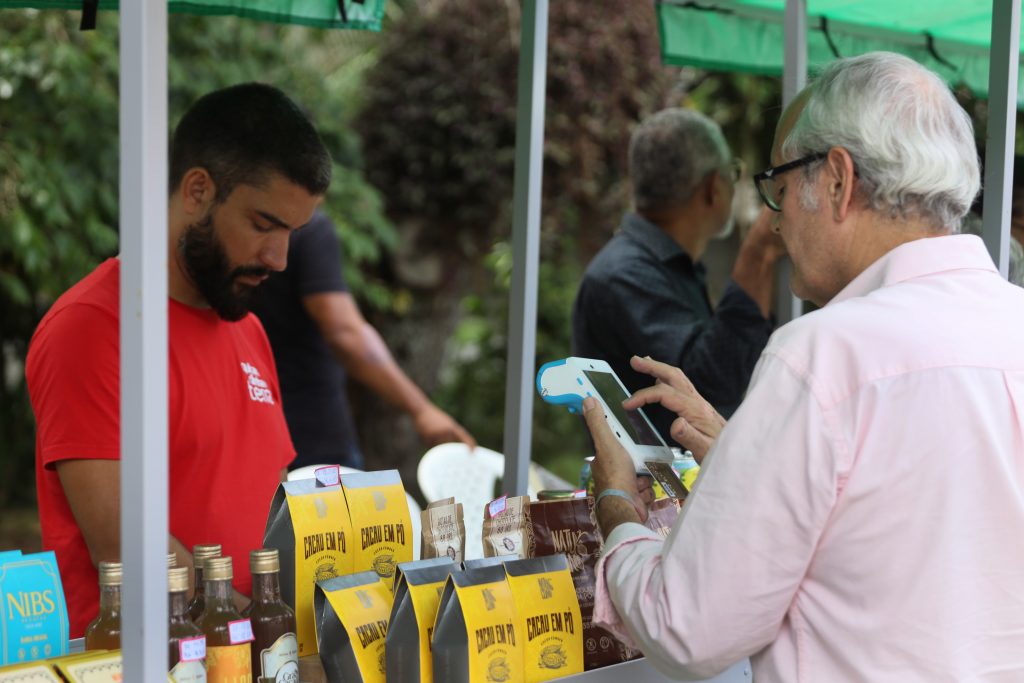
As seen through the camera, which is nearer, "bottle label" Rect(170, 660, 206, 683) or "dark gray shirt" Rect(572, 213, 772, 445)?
"bottle label" Rect(170, 660, 206, 683)

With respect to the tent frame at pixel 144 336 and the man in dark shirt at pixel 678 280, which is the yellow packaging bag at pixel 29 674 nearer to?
the tent frame at pixel 144 336

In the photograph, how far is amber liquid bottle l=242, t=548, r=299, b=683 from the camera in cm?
128

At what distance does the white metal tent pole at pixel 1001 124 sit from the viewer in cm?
196

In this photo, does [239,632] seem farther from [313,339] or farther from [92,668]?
[313,339]

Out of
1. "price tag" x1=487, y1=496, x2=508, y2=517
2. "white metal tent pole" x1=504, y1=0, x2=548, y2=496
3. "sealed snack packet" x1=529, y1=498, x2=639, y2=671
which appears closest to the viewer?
"sealed snack packet" x1=529, y1=498, x2=639, y2=671

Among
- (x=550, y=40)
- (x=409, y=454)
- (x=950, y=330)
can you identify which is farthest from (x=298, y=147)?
(x=409, y=454)

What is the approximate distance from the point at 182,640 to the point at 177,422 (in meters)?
0.71

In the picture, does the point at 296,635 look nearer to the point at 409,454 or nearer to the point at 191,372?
the point at 191,372

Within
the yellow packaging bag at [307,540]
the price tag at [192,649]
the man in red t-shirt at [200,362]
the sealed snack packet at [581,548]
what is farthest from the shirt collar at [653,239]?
the price tag at [192,649]

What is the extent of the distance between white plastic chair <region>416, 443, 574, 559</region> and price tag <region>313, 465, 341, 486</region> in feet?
6.92

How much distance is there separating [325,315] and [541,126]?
155cm

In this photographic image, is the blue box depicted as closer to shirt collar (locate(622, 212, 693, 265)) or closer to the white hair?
the white hair

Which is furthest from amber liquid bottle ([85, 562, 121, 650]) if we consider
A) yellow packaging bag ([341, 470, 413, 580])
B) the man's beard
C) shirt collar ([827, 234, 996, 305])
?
shirt collar ([827, 234, 996, 305])

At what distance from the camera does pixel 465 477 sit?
152 inches
